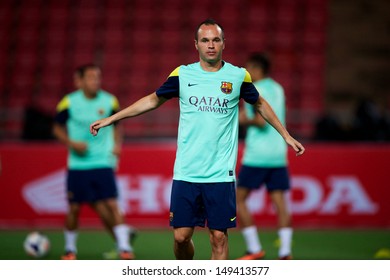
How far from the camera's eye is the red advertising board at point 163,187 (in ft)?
36.8

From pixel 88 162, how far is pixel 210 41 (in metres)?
3.15

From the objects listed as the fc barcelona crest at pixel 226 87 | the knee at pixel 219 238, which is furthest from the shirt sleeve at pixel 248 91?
the knee at pixel 219 238

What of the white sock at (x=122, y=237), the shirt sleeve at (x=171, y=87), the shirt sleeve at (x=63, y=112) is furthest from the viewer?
the shirt sleeve at (x=63, y=112)

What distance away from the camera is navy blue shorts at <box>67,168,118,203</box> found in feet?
28.0

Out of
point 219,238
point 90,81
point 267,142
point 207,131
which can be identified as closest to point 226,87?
point 207,131

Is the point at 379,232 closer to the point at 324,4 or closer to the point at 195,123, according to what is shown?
the point at 195,123

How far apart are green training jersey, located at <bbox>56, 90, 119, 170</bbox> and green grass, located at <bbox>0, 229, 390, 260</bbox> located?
997mm

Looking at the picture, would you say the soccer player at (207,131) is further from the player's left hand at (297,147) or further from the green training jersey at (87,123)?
the green training jersey at (87,123)

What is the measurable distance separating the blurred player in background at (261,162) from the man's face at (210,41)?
8.46 feet

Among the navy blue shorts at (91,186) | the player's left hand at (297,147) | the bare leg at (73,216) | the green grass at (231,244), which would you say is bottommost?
the green grass at (231,244)

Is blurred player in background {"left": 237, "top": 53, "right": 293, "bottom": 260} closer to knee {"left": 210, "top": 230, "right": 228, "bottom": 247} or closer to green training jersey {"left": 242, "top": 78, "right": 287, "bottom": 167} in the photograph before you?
green training jersey {"left": 242, "top": 78, "right": 287, "bottom": 167}

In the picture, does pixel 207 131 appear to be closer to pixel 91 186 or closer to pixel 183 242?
pixel 183 242

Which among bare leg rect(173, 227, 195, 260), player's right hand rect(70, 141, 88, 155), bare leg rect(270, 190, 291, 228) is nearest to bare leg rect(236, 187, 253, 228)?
bare leg rect(270, 190, 291, 228)

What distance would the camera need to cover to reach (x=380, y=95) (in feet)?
51.9
